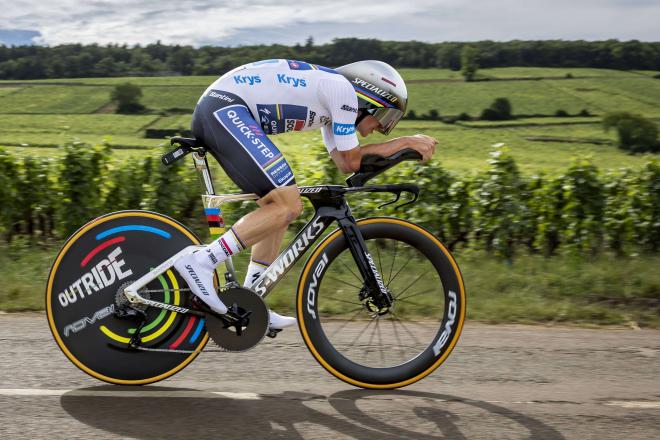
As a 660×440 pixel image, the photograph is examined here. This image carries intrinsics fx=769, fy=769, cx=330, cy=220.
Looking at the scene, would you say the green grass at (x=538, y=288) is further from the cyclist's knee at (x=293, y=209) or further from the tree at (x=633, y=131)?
the tree at (x=633, y=131)

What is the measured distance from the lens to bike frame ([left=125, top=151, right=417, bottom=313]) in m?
4.12

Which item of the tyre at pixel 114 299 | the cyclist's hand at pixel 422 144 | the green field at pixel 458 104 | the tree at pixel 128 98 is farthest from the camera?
the tree at pixel 128 98

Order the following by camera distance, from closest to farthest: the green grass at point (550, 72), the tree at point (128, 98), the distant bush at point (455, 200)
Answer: the distant bush at point (455, 200) < the tree at point (128, 98) < the green grass at point (550, 72)

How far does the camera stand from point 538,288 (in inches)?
254

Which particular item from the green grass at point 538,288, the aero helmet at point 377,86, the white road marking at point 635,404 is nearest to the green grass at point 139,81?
the green grass at point 538,288

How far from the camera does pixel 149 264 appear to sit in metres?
4.22

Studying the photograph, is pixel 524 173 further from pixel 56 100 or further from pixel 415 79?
pixel 56 100

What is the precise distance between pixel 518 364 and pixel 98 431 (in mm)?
2439

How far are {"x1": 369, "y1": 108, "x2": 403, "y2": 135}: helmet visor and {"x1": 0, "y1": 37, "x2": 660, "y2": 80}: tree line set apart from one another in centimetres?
994

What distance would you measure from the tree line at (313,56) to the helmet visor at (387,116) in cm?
994

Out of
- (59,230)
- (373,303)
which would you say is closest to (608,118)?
(59,230)

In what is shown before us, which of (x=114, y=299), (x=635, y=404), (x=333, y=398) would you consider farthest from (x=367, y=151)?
(x=635, y=404)

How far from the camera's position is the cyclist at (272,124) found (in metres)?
4.02

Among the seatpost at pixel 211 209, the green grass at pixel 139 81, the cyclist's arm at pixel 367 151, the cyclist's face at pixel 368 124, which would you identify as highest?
the green grass at pixel 139 81
